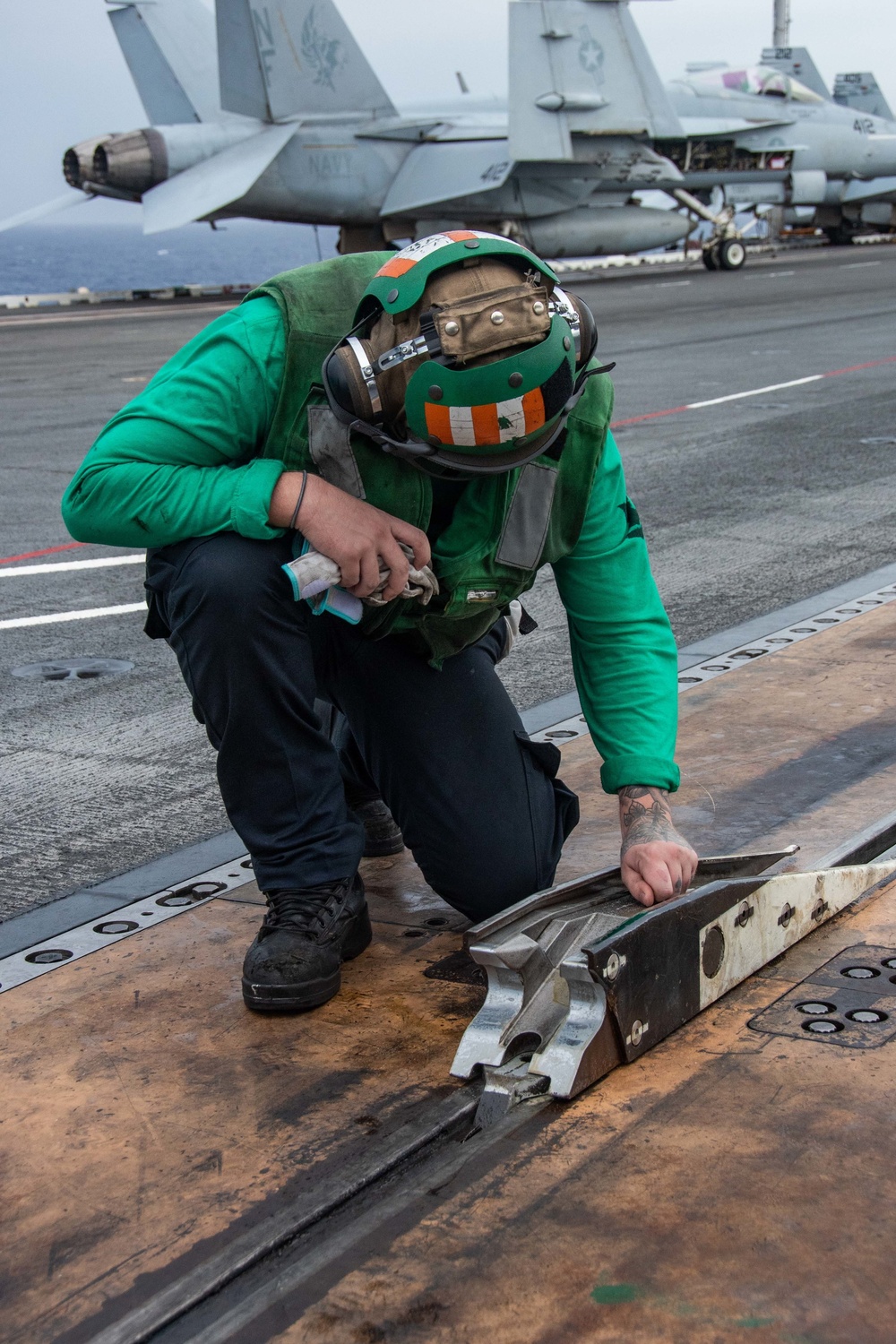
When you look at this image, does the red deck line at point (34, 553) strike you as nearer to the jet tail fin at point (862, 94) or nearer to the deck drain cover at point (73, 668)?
the deck drain cover at point (73, 668)

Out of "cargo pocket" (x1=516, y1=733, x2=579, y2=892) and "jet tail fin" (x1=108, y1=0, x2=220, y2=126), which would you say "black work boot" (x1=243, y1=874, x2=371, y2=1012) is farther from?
"jet tail fin" (x1=108, y1=0, x2=220, y2=126)

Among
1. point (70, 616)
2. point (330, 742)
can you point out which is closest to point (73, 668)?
point (70, 616)

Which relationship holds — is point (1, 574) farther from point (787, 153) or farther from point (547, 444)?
→ point (787, 153)

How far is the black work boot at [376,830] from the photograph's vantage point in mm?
2988

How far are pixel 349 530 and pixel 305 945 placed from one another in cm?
69

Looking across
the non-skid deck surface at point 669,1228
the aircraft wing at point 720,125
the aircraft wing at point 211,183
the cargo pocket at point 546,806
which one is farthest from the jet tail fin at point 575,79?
the non-skid deck surface at point 669,1228

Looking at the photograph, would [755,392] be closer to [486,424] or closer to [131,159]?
[486,424]

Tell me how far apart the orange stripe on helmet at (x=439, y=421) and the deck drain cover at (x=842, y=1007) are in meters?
1.01

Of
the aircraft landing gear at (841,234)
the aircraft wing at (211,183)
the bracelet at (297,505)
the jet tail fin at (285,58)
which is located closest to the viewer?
Answer: the bracelet at (297,505)

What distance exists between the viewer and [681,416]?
9828 mm

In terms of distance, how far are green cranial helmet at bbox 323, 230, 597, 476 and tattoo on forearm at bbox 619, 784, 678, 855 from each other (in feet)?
2.12

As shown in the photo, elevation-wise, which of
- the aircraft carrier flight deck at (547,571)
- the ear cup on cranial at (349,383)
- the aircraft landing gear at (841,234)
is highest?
the ear cup on cranial at (349,383)

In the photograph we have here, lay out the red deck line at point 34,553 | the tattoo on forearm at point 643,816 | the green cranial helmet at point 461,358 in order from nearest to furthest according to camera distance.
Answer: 1. the green cranial helmet at point 461,358
2. the tattoo on forearm at point 643,816
3. the red deck line at point 34,553

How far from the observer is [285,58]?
22.9 metres
